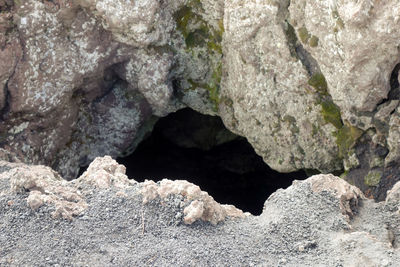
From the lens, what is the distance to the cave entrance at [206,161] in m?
11.6

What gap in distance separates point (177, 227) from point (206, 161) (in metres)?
7.36

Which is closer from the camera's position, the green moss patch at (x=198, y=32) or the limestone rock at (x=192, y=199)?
the limestone rock at (x=192, y=199)

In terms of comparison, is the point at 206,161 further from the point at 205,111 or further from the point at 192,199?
the point at 192,199

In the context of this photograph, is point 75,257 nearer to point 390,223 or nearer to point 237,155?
point 390,223

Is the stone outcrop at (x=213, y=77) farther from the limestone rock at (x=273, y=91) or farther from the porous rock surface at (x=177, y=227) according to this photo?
the porous rock surface at (x=177, y=227)

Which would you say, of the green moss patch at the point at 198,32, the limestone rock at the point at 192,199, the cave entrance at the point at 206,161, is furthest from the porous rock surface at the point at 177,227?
the cave entrance at the point at 206,161

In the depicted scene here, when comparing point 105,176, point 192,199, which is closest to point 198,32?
point 105,176

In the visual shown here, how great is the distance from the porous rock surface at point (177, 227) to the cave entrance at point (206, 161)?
594 centimetres

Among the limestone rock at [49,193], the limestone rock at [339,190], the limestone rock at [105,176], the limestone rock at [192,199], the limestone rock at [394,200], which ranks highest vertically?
the limestone rock at [394,200]

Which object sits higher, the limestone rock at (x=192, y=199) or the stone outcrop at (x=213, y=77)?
the stone outcrop at (x=213, y=77)

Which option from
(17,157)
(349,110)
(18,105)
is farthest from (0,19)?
(349,110)

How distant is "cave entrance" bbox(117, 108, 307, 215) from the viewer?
38.1ft

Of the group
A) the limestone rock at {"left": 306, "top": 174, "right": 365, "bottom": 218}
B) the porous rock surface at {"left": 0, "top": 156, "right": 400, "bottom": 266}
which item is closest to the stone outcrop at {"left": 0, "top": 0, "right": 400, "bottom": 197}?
the limestone rock at {"left": 306, "top": 174, "right": 365, "bottom": 218}

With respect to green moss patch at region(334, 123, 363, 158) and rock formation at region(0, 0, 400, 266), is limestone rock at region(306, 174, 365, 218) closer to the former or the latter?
rock formation at region(0, 0, 400, 266)
